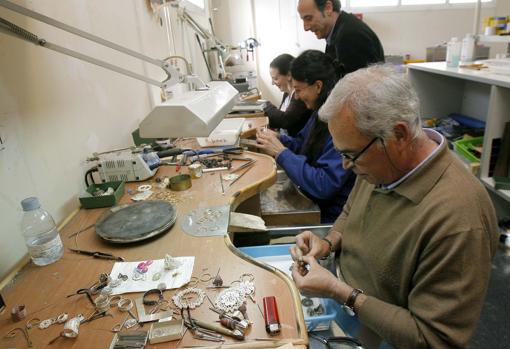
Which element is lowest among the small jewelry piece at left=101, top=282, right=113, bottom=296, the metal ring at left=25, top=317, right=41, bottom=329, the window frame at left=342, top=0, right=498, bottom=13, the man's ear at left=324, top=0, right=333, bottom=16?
the metal ring at left=25, top=317, right=41, bottom=329

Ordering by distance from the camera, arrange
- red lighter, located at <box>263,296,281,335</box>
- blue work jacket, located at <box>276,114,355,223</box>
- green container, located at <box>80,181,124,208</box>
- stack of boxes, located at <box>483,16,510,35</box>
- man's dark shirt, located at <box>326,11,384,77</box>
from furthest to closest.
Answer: stack of boxes, located at <box>483,16,510,35</box> → man's dark shirt, located at <box>326,11,384,77</box> → blue work jacket, located at <box>276,114,355,223</box> → green container, located at <box>80,181,124,208</box> → red lighter, located at <box>263,296,281,335</box>

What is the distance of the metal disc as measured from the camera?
3.61 ft

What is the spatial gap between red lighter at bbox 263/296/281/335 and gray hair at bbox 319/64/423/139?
476 millimetres

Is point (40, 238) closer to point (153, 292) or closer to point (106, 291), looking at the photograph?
point (106, 291)

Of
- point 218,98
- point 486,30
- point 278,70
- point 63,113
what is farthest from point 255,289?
point 486,30

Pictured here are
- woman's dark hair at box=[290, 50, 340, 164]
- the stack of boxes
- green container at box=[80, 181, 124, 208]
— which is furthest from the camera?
the stack of boxes

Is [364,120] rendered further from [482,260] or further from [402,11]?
[402,11]

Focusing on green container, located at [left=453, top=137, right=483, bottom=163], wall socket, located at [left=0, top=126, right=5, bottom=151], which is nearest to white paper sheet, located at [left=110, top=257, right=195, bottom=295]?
wall socket, located at [left=0, top=126, right=5, bottom=151]

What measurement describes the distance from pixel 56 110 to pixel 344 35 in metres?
1.67

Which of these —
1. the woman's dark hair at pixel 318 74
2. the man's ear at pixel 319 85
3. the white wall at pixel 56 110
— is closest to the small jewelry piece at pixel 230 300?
the white wall at pixel 56 110

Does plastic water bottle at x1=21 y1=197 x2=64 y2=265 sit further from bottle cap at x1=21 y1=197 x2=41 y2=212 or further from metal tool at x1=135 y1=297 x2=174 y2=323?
metal tool at x1=135 y1=297 x2=174 y2=323

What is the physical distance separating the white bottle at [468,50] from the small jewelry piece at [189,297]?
9.07 feet

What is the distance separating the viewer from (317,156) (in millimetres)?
1802

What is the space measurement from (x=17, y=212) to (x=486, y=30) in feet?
10.6
